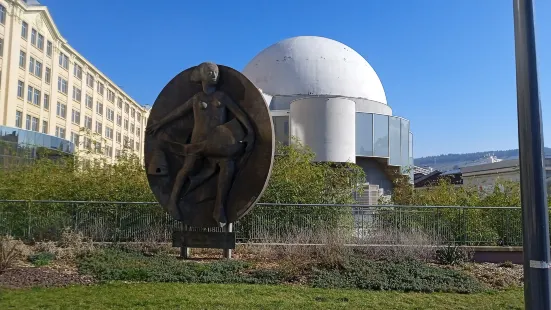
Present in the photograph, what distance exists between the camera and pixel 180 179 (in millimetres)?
10109

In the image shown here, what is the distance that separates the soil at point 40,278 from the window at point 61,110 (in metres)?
58.4

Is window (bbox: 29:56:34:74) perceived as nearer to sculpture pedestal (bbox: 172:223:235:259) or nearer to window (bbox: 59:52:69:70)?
window (bbox: 59:52:69:70)

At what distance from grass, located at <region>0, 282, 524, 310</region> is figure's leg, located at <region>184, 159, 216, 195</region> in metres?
1.94

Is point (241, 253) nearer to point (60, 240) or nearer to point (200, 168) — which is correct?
point (200, 168)

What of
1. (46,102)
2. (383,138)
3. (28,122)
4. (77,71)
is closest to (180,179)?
(383,138)

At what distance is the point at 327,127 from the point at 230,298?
2376 cm

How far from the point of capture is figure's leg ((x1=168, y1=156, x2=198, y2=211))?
9.95 meters

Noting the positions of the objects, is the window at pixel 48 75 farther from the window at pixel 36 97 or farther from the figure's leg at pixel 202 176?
the figure's leg at pixel 202 176

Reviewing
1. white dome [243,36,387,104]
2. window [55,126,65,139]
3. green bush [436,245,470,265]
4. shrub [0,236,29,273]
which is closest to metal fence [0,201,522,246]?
green bush [436,245,470,265]

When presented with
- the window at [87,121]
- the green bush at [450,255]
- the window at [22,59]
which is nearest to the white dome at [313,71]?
the green bush at [450,255]

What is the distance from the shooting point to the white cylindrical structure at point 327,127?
31.3 metres

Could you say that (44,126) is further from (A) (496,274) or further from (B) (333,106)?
(A) (496,274)

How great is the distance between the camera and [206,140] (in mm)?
9727

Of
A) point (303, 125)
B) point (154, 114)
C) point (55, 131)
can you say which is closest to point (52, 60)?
point (55, 131)
